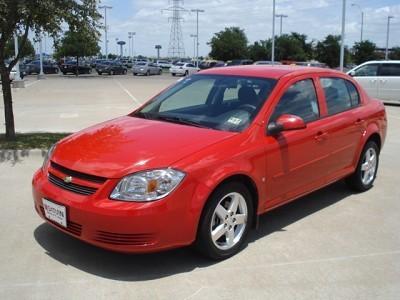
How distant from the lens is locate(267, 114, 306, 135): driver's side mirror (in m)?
4.73

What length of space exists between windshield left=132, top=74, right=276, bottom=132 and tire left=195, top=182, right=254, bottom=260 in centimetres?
65

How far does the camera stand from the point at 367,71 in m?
19.8

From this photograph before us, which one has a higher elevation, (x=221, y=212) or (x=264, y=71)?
(x=264, y=71)

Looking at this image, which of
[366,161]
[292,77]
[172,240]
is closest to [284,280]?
[172,240]

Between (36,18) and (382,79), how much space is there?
563 inches

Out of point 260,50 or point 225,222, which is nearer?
point 225,222

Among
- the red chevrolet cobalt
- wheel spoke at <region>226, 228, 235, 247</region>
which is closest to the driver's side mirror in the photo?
the red chevrolet cobalt

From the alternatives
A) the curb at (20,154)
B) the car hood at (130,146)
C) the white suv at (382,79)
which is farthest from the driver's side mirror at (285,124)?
the white suv at (382,79)

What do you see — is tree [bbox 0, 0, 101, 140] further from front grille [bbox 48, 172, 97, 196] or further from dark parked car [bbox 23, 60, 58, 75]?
dark parked car [bbox 23, 60, 58, 75]

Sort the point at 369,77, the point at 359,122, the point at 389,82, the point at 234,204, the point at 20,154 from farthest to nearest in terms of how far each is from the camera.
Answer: the point at 369,77, the point at 389,82, the point at 20,154, the point at 359,122, the point at 234,204

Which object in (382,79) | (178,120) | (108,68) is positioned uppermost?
(178,120)

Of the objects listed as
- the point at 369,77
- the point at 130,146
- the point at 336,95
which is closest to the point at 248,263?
the point at 130,146

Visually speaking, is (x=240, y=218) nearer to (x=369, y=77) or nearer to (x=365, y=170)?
(x=365, y=170)

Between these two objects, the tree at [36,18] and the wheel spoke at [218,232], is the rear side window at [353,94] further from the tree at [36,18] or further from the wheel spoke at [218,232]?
the tree at [36,18]
